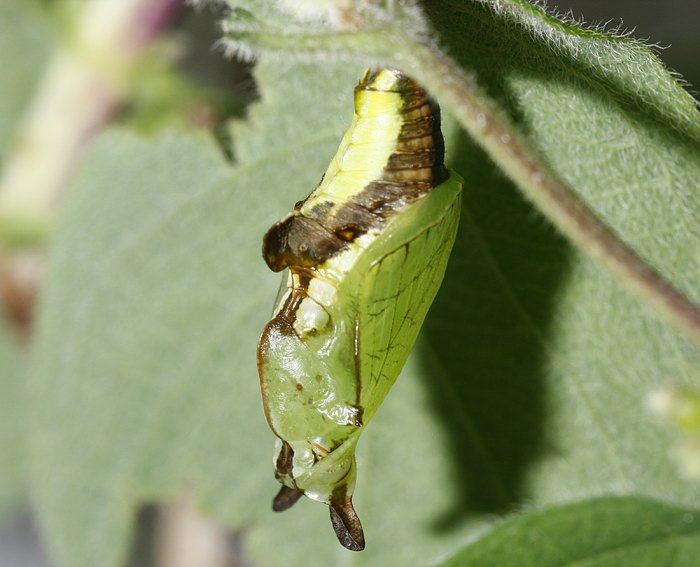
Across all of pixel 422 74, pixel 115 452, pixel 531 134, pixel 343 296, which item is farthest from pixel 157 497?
pixel 422 74

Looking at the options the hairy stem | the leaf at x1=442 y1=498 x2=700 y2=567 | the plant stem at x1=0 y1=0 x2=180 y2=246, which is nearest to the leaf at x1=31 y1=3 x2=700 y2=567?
the leaf at x1=442 y1=498 x2=700 y2=567

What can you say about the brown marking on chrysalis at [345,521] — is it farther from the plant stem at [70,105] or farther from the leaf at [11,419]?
the leaf at [11,419]

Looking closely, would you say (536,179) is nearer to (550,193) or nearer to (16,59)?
(550,193)

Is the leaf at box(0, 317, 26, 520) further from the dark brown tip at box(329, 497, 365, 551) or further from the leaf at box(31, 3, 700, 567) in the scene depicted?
the dark brown tip at box(329, 497, 365, 551)

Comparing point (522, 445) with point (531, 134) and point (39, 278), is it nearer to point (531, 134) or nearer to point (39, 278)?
point (531, 134)

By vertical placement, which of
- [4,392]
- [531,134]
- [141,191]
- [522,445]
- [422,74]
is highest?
[422,74]

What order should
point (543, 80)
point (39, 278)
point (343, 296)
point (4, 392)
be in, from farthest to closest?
point (4, 392) < point (39, 278) < point (343, 296) < point (543, 80)
